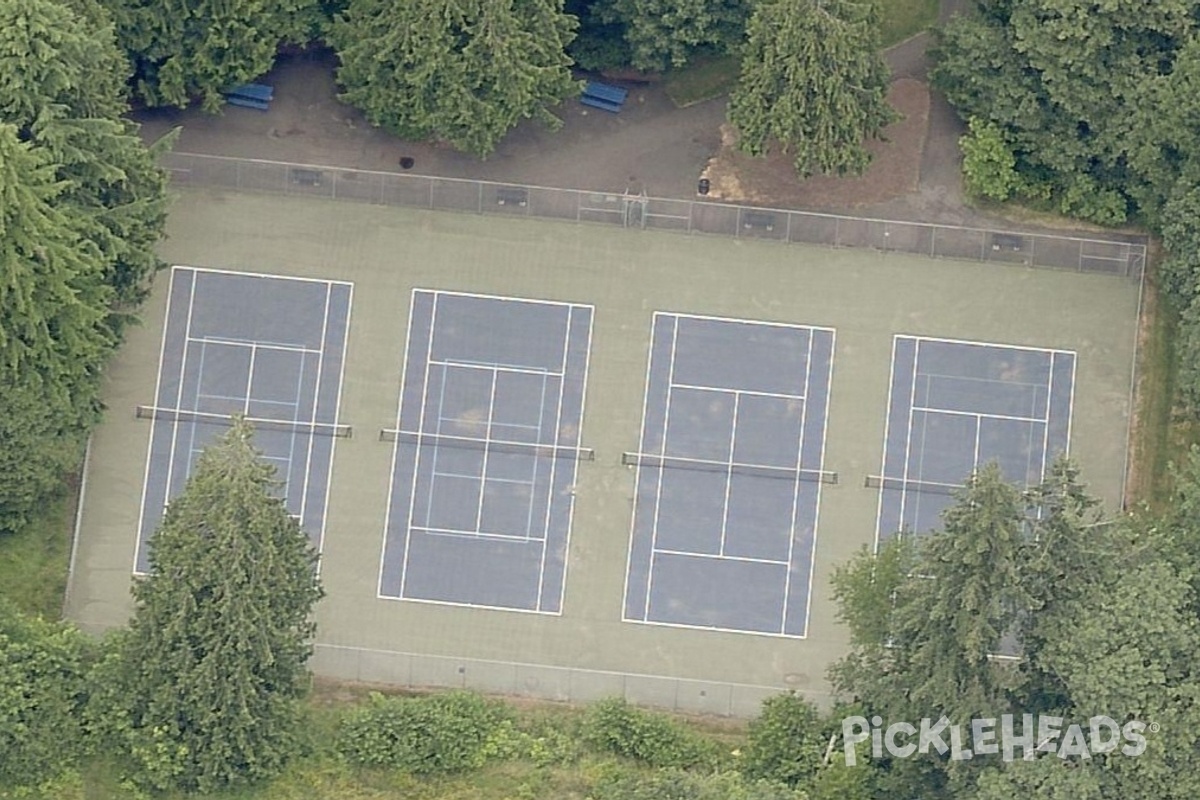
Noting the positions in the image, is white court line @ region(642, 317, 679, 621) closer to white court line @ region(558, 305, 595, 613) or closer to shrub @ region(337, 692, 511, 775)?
white court line @ region(558, 305, 595, 613)

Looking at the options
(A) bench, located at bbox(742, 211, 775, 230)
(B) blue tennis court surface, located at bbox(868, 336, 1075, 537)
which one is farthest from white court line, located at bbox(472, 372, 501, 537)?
(B) blue tennis court surface, located at bbox(868, 336, 1075, 537)

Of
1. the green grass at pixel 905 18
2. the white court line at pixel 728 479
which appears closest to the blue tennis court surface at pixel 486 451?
the white court line at pixel 728 479


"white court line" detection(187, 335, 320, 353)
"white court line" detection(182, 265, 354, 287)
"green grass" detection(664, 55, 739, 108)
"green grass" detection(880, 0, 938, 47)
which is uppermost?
"green grass" detection(880, 0, 938, 47)

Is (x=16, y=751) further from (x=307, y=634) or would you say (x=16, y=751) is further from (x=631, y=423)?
(x=631, y=423)

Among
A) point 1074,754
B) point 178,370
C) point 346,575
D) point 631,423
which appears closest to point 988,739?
point 1074,754

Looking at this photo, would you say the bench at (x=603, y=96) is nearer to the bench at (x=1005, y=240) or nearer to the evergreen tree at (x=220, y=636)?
the bench at (x=1005, y=240)
